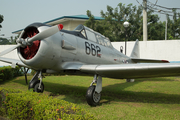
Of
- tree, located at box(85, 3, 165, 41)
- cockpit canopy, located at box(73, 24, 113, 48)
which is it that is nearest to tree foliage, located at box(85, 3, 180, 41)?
tree, located at box(85, 3, 165, 41)

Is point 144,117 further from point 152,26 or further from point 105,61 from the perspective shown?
point 152,26

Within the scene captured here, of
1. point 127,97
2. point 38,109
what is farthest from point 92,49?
point 38,109

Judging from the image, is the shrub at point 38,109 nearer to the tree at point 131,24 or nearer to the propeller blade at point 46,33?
the propeller blade at point 46,33

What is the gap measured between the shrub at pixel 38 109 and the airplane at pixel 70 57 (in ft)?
4.34

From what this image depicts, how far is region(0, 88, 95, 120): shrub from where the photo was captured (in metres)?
2.29

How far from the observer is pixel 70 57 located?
485 centimetres

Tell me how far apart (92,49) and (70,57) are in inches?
43.5

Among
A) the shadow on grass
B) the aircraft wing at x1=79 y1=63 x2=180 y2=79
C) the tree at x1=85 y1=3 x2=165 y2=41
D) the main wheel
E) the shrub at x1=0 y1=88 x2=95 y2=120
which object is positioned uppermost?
the tree at x1=85 y1=3 x2=165 y2=41

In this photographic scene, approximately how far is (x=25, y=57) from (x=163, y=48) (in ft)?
42.2

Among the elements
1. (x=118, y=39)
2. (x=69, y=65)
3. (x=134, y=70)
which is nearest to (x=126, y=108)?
(x=134, y=70)

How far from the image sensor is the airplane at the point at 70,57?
13.3 ft

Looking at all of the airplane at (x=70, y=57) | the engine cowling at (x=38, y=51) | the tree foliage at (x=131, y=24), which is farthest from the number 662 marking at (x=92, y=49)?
the tree foliage at (x=131, y=24)

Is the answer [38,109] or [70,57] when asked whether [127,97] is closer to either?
[70,57]

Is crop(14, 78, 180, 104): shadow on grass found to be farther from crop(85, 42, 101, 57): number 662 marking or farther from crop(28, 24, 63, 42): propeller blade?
crop(28, 24, 63, 42): propeller blade
